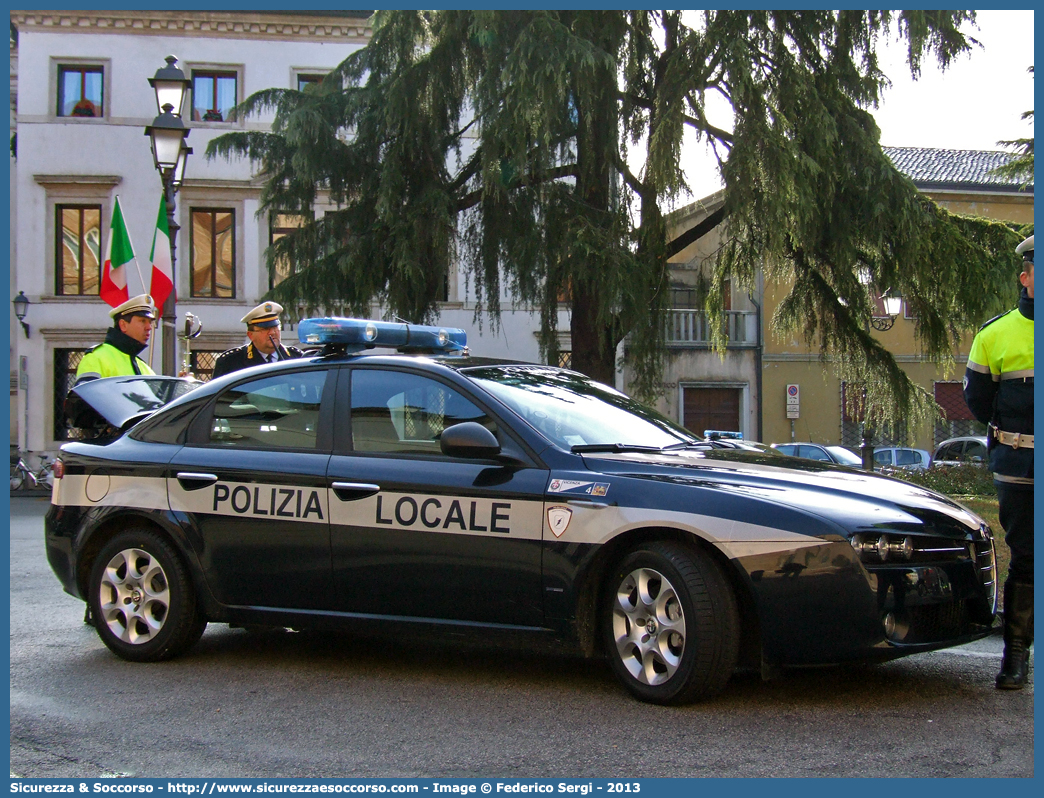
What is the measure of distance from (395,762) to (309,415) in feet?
6.95

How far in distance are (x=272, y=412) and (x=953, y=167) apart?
3921 cm

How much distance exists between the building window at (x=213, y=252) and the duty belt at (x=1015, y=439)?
1046 inches

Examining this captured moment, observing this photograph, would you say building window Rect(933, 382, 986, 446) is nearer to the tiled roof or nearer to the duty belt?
the tiled roof

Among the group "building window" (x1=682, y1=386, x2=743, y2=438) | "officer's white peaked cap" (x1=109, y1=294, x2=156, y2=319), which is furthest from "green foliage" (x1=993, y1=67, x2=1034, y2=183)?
"officer's white peaked cap" (x1=109, y1=294, x2=156, y2=319)

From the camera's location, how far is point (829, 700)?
185 inches

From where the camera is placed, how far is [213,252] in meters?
29.9

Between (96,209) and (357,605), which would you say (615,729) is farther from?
(96,209)

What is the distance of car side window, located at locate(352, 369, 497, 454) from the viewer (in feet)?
17.2

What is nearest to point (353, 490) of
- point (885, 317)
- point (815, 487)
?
point (815, 487)

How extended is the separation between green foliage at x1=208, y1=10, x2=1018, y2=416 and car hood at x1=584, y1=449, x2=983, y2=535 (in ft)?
28.3

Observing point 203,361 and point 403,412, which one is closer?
point 403,412

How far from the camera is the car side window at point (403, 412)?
17.2 ft

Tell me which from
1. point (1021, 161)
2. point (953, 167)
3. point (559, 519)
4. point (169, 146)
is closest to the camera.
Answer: point (559, 519)

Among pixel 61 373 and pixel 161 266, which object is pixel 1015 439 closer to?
pixel 161 266
